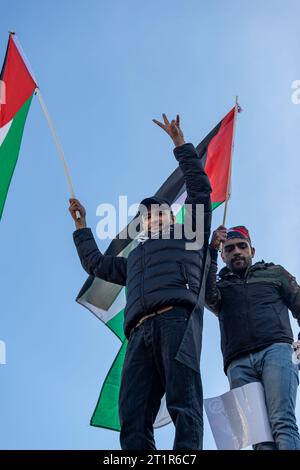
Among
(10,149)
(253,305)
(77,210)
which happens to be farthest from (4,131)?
(253,305)

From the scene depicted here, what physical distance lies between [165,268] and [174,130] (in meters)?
1.21

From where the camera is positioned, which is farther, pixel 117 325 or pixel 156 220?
pixel 117 325

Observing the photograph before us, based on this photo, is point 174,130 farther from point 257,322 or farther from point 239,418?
point 239,418

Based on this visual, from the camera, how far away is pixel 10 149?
28.2 feet

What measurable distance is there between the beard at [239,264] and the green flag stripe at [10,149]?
96.6 inches

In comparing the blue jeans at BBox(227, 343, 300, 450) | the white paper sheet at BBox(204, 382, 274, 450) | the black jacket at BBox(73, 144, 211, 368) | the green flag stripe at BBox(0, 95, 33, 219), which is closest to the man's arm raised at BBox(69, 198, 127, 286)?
the black jacket at BBox(73, 144, 211, 368)

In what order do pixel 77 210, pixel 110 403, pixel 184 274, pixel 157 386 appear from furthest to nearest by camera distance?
1. pixel 110 403
2. pixel 77 210
3. pixel 184 274
4. pixel 157 386

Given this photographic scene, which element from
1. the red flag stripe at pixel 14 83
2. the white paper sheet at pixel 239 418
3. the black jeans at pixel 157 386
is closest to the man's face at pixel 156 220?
the black jeans at pixel 157 386

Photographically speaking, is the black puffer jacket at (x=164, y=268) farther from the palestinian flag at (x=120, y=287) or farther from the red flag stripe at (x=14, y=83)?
the red flag stripe at (x=14, y=83)

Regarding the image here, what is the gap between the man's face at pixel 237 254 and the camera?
700 cm

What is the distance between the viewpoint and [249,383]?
6.05 m

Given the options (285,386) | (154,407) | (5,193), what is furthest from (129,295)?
(5,193)
